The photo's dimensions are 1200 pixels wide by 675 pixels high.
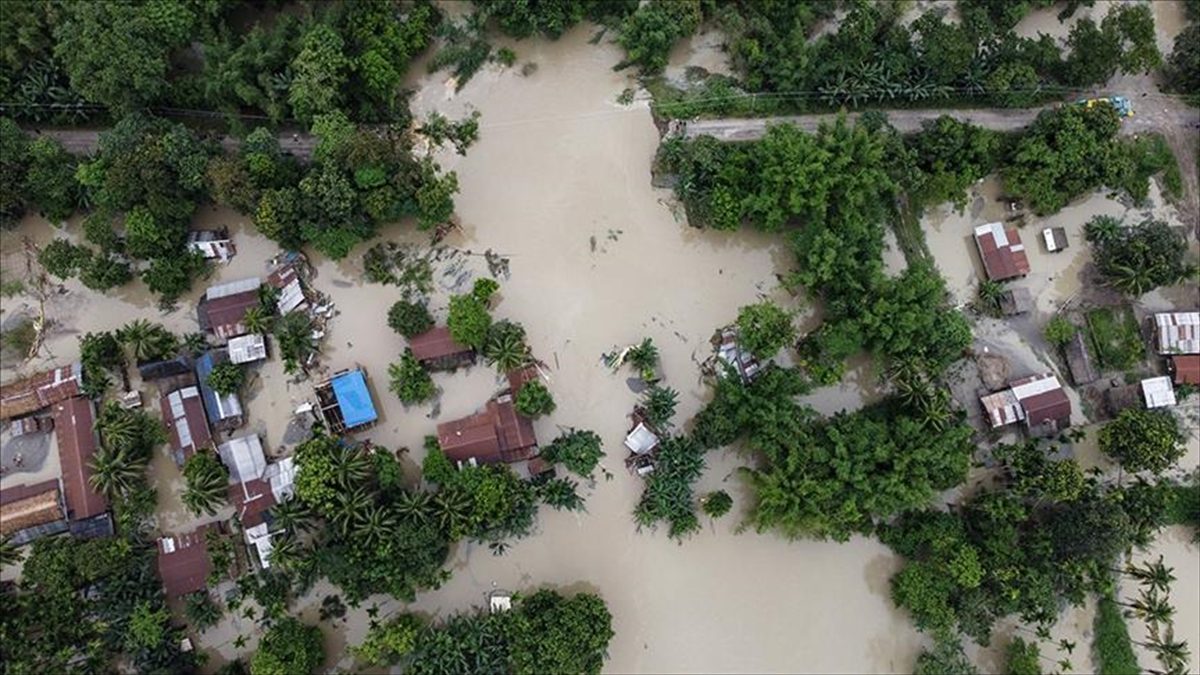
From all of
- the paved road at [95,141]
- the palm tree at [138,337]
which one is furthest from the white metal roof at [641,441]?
the palm tree at [138,337]

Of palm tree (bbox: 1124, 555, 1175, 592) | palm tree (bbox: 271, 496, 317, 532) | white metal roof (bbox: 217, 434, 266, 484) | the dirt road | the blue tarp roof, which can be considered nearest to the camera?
palm tree (bbox: 271, 496, 317, 532)

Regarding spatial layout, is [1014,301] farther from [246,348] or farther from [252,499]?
[252,499]

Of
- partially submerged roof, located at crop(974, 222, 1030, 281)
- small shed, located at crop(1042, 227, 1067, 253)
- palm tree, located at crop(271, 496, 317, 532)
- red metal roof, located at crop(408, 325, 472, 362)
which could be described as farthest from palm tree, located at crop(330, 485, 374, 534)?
small shed, located at crop(1042, 227, 1067, 253)

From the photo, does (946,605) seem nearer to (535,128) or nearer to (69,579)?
(535,128)

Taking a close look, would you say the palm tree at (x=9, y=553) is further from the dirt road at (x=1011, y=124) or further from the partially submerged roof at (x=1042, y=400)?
the partially submerged roof at (x=1042, y=400)

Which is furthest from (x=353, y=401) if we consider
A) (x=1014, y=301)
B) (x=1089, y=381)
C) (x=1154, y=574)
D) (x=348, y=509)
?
(x=1154, y=574)

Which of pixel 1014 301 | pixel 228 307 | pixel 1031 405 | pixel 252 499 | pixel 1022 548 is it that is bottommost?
pixel 1022 548

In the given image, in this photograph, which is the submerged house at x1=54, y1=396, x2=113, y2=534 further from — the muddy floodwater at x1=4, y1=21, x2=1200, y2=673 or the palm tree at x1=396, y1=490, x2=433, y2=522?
the palm tree at x1=396, y1=490, x2=433, y2=522

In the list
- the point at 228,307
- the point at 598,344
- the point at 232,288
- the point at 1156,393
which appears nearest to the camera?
the point at 228,307
